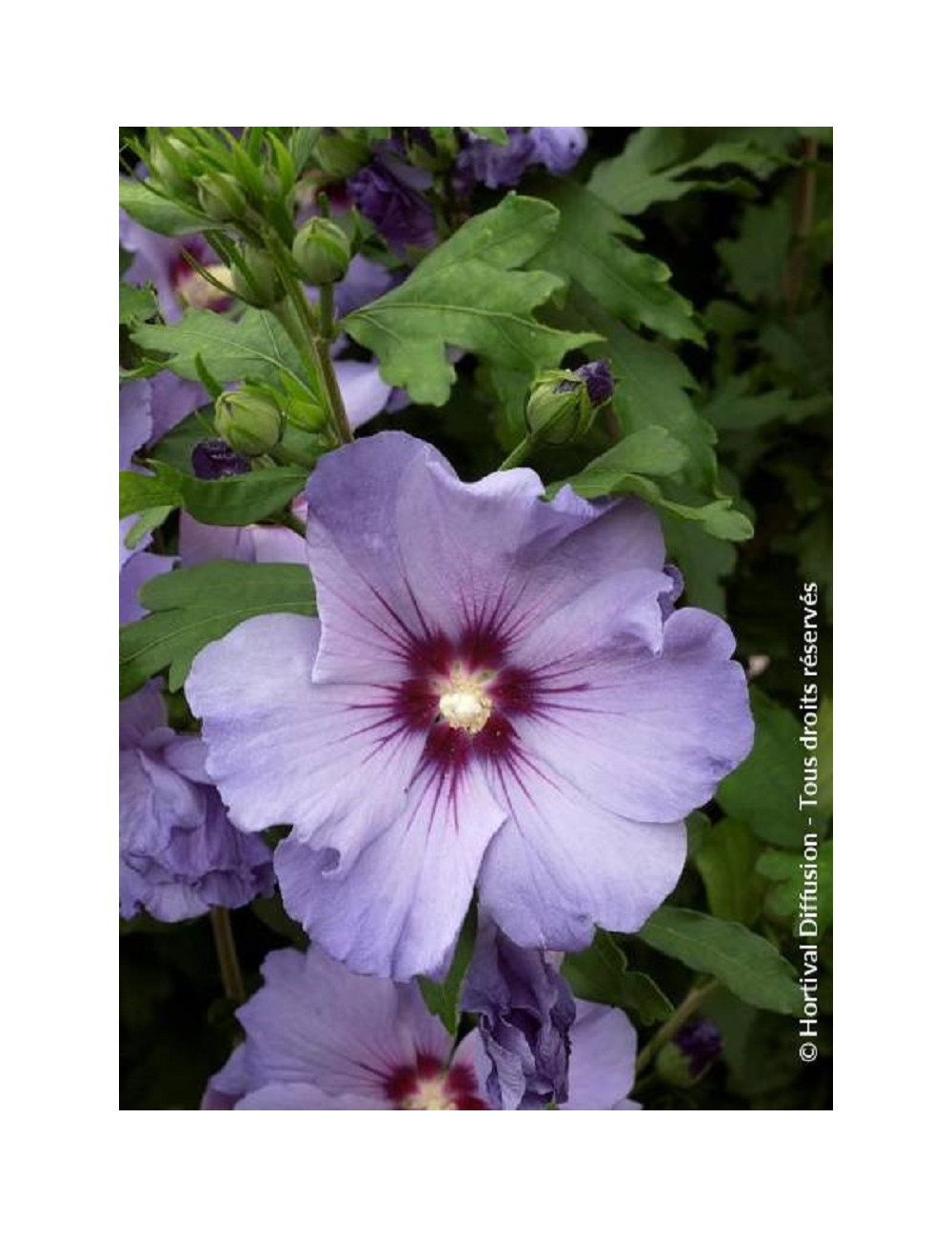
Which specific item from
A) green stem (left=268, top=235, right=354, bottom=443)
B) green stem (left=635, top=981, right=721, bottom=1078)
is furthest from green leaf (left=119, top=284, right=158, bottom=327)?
green stem (left=635, top=981, right=721, bottom=1078)

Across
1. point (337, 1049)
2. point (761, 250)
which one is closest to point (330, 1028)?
point (337, 1049)

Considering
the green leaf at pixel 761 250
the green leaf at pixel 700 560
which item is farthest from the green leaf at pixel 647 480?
the green leaf at pixel 761 250

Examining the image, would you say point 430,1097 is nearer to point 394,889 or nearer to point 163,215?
point 394,889

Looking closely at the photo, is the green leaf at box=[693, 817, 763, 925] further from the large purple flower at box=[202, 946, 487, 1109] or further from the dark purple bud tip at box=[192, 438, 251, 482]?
the dark purple bud tip at box=[192, 438, 251, 482]

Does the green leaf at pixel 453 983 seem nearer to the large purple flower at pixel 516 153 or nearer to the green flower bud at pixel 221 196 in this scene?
the green flower bud at pixel 221 196
